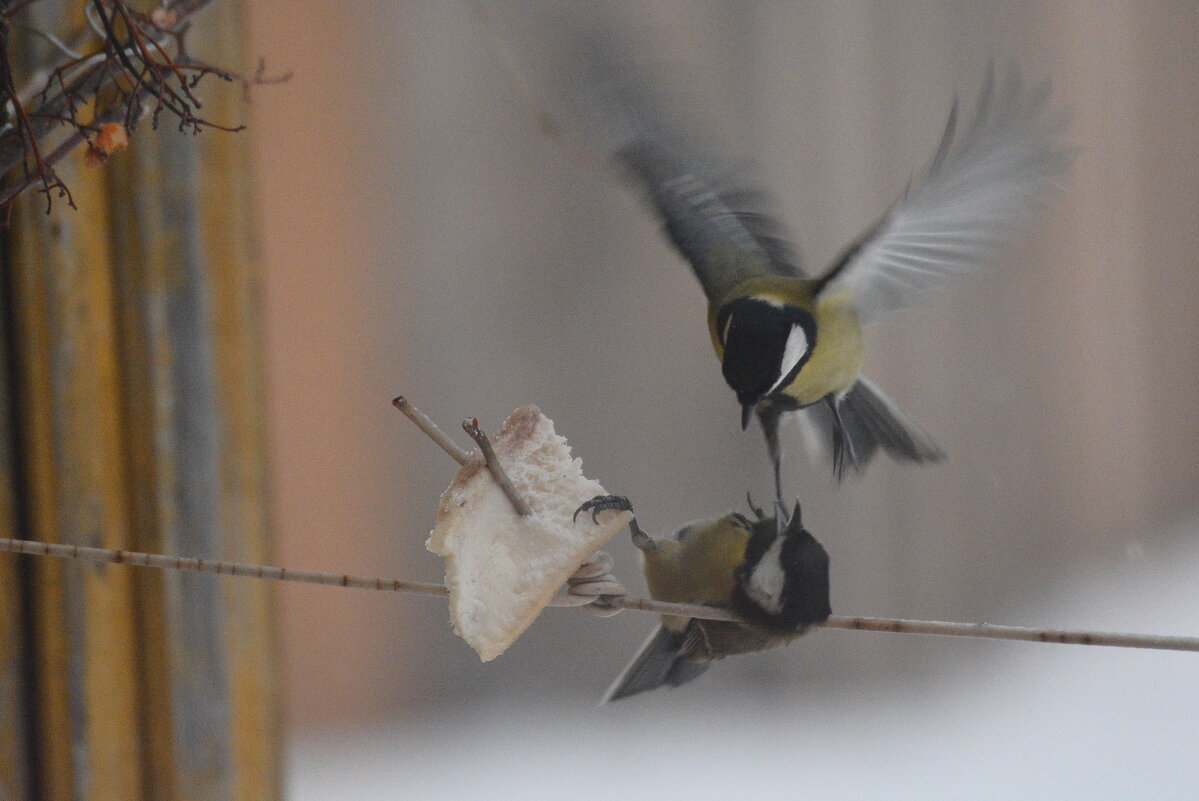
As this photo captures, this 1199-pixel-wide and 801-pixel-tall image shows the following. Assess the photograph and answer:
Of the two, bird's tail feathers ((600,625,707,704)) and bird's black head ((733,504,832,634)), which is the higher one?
bird's black head ((733,504,832,634))

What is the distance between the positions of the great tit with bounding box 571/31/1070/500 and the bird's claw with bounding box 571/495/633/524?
0.06 m

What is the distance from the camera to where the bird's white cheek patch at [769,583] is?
393 millimetres

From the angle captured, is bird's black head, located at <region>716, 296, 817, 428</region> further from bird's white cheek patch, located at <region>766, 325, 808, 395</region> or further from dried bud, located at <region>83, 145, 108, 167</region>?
dried bud, located at <region>83, 145, 108, 167</region>

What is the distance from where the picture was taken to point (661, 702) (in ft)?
2.52

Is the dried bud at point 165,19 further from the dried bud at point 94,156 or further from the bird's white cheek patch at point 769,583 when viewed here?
the bird's white cheek patch at point 769,583

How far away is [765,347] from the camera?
40 centimetres

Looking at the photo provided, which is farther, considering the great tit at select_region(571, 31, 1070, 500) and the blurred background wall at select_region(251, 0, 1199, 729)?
the blurred background wall at select_region(251, 0, 1199, 729)

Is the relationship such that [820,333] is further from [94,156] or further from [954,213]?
[94,156]

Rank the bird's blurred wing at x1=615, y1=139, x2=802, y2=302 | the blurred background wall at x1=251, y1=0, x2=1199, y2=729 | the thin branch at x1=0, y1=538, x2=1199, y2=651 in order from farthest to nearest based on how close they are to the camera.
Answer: the blurred background wall at x1=251, y1=0, x2=1199, y2=729 < the bird's blurred wing at x1=615, y1=139, x2=802, y2=302 < the thin branch at x1=0, y1=538, x2=1199, y2=651

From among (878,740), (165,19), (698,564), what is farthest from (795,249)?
(878,740)

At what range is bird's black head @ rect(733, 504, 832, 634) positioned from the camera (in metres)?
0.39

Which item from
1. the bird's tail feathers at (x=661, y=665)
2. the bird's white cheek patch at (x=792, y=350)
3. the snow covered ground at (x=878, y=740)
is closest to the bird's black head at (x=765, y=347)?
the bird's white cheek patch at (x=792, y=350)

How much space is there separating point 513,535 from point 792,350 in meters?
0.12

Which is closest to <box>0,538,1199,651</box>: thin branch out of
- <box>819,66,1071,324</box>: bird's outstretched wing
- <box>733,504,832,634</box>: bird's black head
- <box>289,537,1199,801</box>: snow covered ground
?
<box>733,504,832,634</box>: bird's black head
